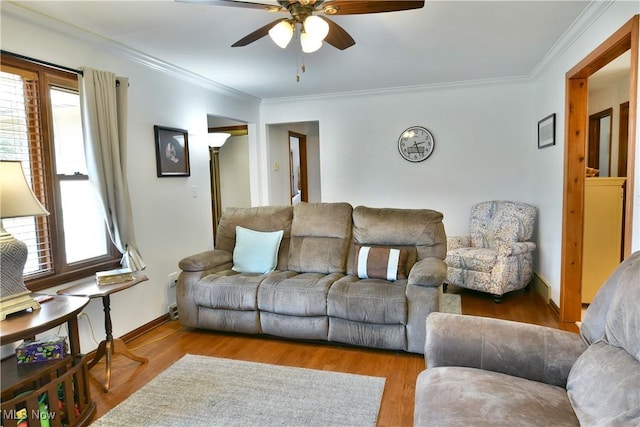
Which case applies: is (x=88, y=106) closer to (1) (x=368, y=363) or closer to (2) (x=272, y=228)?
(2) (x=272, y=228)

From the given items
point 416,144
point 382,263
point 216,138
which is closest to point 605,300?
point 382,263

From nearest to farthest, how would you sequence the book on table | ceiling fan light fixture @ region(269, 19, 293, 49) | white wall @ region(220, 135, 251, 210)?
ceiling fan light fixture @ region(269, 19, 293, 49) → the book on table → white wall @ region(220, 135, 251, 210)

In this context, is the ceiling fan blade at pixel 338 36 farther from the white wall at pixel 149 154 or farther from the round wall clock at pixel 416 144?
the round wall clock at pixel 416 144

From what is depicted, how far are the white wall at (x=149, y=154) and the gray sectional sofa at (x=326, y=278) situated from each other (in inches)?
15.6

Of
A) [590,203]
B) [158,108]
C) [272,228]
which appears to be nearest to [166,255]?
[272,228]

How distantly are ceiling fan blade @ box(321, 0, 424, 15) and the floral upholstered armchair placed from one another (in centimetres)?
274

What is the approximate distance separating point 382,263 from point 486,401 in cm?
177

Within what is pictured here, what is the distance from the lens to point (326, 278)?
3.13m

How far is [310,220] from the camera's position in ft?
11.6

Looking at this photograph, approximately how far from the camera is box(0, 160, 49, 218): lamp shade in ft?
6.07

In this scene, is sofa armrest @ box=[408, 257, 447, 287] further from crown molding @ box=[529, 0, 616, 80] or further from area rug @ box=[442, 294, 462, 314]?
crown molding @ box=[529, 0, 616, 80]

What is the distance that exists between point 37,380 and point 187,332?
1427 millimetres

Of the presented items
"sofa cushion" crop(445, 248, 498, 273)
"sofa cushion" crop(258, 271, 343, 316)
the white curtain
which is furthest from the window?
"sofa cushion" crop(445, 248, 498, 273)

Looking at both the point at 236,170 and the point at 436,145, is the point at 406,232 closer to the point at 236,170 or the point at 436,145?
the point at 436,145
